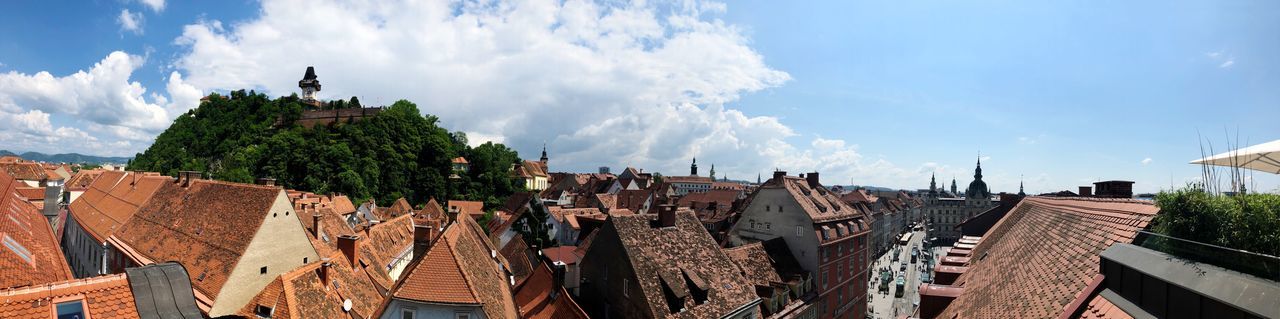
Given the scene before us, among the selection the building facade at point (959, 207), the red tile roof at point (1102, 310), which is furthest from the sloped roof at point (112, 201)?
Answer: the building facade at point (959, 207)

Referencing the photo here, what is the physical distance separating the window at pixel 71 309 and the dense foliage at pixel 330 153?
80232 mm

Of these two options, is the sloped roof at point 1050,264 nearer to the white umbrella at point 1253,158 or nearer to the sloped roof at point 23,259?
the white umbrella at point 1253,158

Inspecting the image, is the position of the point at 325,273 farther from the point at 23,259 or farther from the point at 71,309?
the point at 71,309

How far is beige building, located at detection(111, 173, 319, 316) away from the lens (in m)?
21.5

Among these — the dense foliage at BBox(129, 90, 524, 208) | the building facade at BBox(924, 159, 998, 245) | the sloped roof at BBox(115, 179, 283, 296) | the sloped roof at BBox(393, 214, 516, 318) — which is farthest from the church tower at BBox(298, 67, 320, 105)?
the building facade at BBox(924, 159, 998, 245)

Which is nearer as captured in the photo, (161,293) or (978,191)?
(161,293)

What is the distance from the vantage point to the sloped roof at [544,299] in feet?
72.5

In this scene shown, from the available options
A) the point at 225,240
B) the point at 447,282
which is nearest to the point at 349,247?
the point at 225,240

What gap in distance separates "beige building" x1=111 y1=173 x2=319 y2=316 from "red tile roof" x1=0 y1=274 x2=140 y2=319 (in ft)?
49.9

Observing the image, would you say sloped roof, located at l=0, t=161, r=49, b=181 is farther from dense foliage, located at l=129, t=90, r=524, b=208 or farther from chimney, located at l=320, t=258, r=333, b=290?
chimney, located at l=320, t=258, r=333, b=290

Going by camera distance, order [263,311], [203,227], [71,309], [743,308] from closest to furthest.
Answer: [71,309]
[263,311]
[203,227]
[743,308]

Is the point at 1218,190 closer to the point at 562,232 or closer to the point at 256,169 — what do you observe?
the point at 562,232

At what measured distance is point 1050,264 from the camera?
472 inches

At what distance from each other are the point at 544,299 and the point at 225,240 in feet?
46.1
